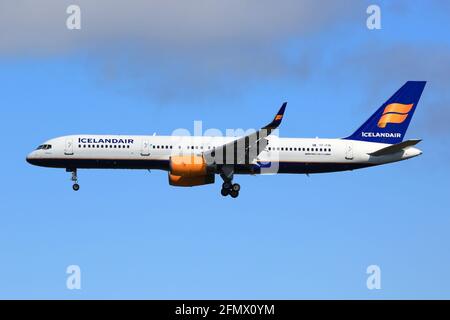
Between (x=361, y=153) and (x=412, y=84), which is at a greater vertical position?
(x=412, y=84)

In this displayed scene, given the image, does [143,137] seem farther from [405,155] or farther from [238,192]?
[405,155]

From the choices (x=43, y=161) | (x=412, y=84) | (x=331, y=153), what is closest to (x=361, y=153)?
(x=331, y=153)

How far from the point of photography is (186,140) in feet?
301

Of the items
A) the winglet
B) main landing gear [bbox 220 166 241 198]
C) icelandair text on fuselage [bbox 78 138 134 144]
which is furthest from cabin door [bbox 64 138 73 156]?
the winglet

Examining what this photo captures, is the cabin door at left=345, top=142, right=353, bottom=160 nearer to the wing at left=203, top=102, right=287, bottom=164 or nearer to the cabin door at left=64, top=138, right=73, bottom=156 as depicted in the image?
the wing at left=203, top=102, right=287, bottom=164

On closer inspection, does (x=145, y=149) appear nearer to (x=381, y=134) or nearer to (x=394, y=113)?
(x=381, y=134)

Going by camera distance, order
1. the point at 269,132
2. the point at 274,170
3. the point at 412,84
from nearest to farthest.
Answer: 1. the point at 269,132
2. the point at 274,170
3. the point at 412,84

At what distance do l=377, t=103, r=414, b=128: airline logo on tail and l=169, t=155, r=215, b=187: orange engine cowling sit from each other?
666 inches

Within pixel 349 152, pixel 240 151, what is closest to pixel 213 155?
pixel 240 151

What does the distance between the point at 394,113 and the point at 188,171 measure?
20.9 meters

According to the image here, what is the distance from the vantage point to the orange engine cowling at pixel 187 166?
88562mm

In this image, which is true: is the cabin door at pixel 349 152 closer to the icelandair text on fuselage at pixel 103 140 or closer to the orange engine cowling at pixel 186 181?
the orange engine cowling at pixel 186 181

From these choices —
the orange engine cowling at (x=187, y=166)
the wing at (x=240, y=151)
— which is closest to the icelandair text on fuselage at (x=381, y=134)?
the wing at (x=240, y=151)

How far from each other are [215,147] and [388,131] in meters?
16.2
